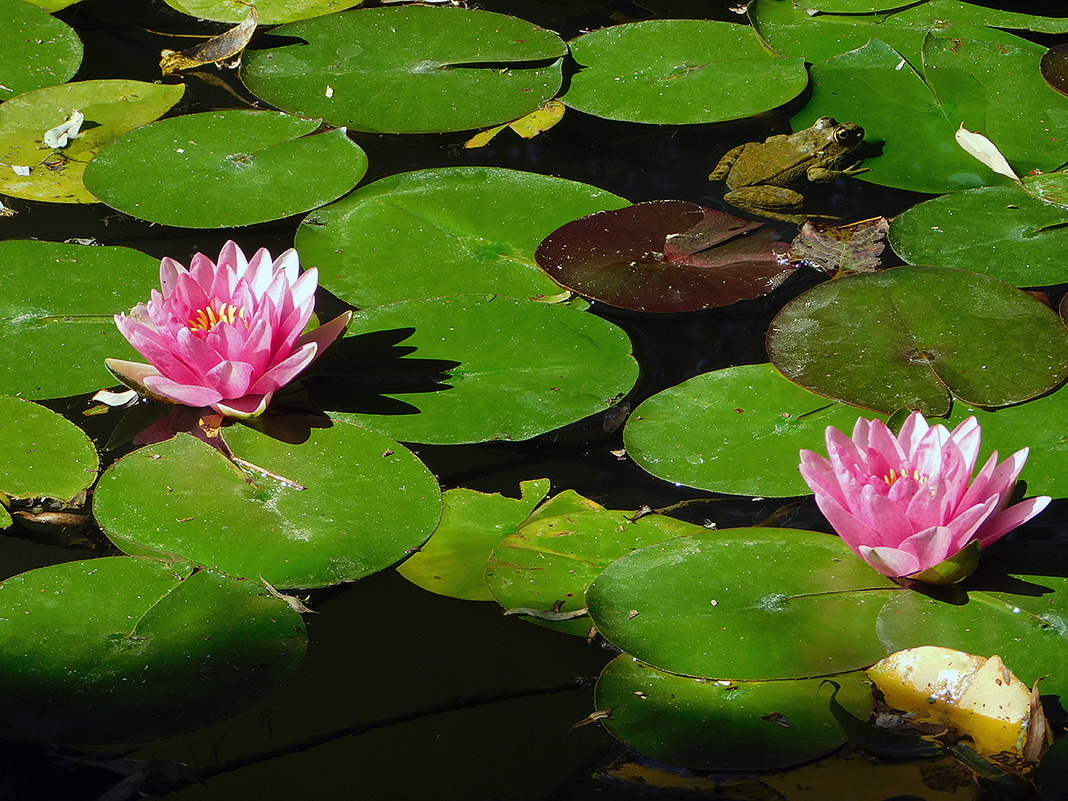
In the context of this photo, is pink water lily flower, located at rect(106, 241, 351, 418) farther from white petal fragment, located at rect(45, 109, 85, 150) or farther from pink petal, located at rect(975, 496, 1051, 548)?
pink petal, located at rect(975, 496, 1051, 548)

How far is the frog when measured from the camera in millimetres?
2582

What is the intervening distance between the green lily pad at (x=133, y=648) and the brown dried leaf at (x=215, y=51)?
6.98 ft

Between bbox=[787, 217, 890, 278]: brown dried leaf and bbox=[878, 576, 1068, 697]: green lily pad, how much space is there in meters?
0.97

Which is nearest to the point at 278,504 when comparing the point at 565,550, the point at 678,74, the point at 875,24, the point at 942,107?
the point at 565,550

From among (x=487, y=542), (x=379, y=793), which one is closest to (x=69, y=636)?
(x=379, y=793)

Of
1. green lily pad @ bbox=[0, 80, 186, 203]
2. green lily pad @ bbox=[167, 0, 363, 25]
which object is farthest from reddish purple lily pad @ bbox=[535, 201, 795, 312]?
green lily pad @ bbox=[167, 0, 363, 25]

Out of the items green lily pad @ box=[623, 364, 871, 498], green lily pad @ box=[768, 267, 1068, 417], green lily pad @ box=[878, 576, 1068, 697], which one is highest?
green lily pad @ box=[768, 267, 1068, 417]

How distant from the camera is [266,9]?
11.2 ft

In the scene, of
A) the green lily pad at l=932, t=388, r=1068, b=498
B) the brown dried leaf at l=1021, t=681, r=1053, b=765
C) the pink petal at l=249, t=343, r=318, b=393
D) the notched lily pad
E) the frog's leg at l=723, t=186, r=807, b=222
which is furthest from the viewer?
the notched lily pad

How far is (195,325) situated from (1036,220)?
2.09m

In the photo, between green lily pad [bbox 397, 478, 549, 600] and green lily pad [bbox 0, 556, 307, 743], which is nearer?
green lily pad [bbox 0, 556, 307, 743]

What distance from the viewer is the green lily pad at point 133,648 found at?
56.7 inches

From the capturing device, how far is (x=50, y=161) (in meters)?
2.74

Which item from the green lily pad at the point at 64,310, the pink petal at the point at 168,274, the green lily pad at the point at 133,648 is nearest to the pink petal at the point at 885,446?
the green lily pad at the point at 133,648
